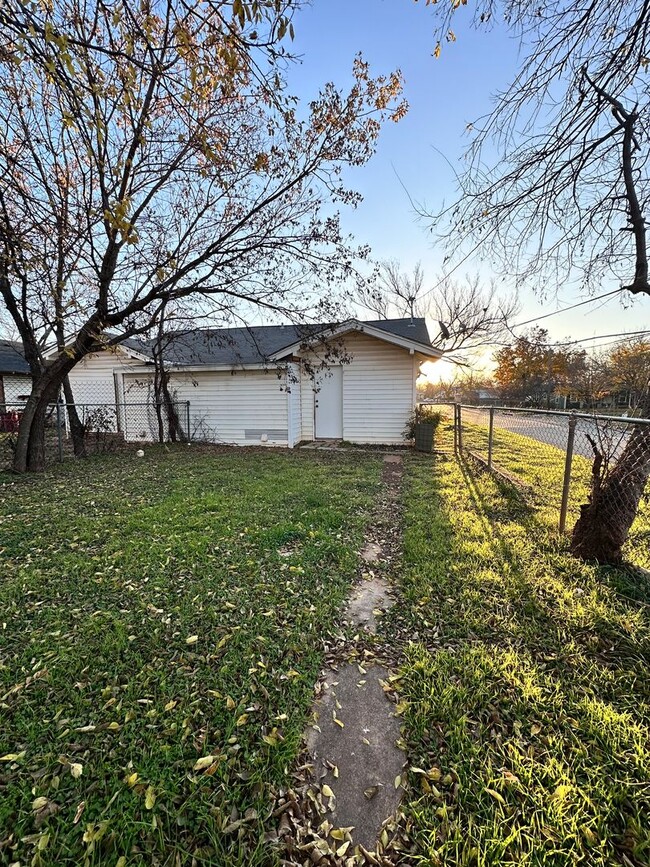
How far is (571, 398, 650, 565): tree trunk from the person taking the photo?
10.1 feet

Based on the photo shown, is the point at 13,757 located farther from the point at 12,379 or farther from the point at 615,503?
the point at 12,379

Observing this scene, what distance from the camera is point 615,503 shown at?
3.20 m

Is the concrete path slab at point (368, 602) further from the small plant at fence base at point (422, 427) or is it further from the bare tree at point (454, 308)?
the bare tree at point (454, 308)

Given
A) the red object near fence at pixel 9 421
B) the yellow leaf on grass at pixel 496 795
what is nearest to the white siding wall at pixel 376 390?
the yellow leaf on grass at pixel 496 795

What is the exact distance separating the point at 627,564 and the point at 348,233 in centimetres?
640

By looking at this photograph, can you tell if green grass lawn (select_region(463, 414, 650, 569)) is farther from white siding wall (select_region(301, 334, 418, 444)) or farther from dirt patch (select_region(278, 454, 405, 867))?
dirt patch (select_region(278, 454, 405, 867))

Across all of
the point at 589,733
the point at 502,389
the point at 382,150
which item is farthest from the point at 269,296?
the point at 502,389

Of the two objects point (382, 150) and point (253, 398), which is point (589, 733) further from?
point (253, 398)

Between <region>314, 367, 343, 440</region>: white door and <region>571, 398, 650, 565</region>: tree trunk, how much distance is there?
7.72m

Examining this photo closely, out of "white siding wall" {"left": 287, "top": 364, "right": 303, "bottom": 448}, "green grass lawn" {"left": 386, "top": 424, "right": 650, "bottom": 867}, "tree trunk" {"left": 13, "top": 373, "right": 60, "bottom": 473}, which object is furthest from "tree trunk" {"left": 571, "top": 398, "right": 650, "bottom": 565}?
"tree trunk" {"left": 13, "top": 373, "right": 60, "bottom": 473}

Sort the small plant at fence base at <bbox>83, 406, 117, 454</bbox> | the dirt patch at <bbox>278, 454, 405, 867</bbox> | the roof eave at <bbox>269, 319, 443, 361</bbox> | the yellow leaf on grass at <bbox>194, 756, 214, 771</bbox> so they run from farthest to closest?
the small plant at fence base at <bbox>83, 406, 117, 454</bbox>, the roof eave at <bbox>269, 319, 443, 361</bbox>, the yellow leaf on grass at <bbox>194, 756, 214, 771</bbox>, the dirt patch at <bbox>278, 454, 405, 867</bbox>

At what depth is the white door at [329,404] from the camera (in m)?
10.6

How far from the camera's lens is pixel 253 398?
10562 mm

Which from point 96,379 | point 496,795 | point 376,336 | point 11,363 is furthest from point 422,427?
point 11,363
